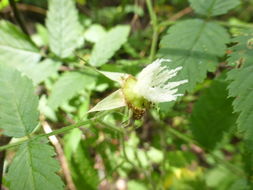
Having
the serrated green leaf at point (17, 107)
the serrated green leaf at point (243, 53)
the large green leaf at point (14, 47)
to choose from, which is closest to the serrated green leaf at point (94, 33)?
the large green leaf at point (14, 47)

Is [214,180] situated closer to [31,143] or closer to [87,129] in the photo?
[87,129]

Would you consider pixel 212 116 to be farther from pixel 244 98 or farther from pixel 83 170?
pixel 83 170

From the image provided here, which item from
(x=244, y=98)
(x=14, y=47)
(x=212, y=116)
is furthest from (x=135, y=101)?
(x=14, y=47)

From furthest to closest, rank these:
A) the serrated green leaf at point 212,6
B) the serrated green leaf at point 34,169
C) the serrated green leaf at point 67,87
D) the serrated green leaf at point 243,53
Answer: the serrated green leaf at point 67,87 < the serrated green leaf at point 212,6 < the serrated green leaf at point 243,53 < the serrated green leaf at point 34,169

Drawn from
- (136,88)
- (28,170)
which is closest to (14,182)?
(28,170)

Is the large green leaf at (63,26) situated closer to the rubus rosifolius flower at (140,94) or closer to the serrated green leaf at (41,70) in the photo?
the serrated green leaf at (41,70)
